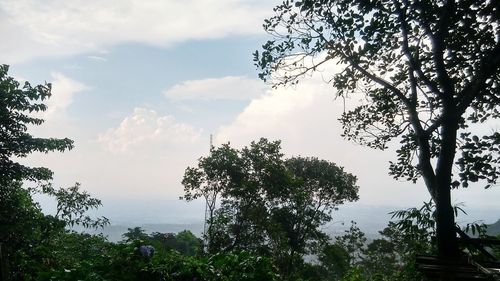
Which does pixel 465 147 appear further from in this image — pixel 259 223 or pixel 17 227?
pixel 259 223

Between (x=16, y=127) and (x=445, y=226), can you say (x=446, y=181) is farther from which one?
(x=16, y=127)

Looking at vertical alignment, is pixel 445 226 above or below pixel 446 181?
below

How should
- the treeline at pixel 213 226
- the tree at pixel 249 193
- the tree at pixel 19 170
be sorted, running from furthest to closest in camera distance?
the tree at pixel 249 193, the tree at pixel 19 170, the treeline at pixel 213 226

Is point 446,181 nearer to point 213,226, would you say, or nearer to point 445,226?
point 445,226

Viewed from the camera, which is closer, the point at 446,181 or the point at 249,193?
the point at 446,181

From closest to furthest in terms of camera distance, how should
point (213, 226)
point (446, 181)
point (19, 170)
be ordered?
point (446, 181) < point (19, 170) < point (213, 226)

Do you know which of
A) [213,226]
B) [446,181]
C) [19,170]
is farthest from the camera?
[213,226]

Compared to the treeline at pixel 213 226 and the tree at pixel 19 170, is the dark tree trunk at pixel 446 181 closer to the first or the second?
the treeline at pixel 213 226

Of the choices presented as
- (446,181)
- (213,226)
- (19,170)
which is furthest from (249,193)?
(446,181)

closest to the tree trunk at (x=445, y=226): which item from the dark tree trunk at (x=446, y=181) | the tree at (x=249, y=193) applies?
the dark tree trunk at (x=446, y=181)

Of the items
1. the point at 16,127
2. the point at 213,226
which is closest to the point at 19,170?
the point at 16,127

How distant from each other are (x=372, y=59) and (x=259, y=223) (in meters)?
16.1

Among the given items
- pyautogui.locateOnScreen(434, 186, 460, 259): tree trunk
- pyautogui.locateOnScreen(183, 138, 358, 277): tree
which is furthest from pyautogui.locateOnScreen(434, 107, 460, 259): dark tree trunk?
pyautogui.locateOnScreen(183, 138, 358, 277): tree

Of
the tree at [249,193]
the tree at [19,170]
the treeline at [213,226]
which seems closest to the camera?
the treeline at [213,226]
